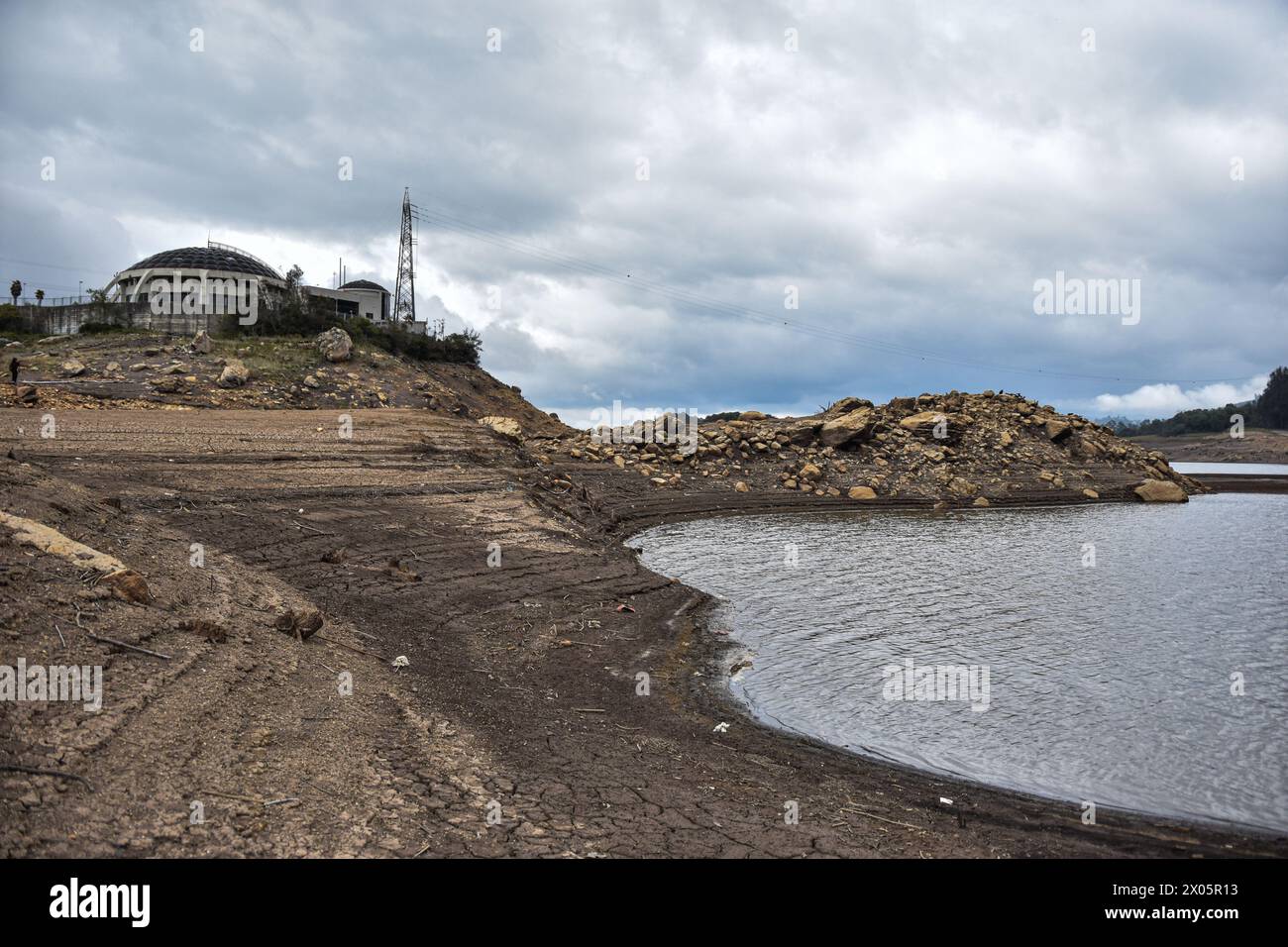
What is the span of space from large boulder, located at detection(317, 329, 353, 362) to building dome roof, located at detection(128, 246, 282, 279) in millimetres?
18727

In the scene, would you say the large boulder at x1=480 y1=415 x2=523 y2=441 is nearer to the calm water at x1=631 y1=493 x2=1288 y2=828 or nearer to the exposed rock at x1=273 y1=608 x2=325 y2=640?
the calm water at x1=631 y1=493 x2=1288 y2=828

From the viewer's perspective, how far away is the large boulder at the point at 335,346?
40625mm

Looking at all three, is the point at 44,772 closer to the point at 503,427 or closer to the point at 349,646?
the point at 349,646

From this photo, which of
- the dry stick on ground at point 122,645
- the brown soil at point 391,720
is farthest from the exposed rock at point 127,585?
the dry stick on ground at point 122,645

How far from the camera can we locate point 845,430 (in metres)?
48.8

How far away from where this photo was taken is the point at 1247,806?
8273mm

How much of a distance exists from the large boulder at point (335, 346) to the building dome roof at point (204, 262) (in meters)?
18.7

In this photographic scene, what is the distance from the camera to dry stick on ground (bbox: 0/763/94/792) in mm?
5812

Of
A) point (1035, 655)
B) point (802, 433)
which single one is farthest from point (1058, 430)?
Result: point (1035, 655)

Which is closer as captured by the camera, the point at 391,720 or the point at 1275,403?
the point at 391,720

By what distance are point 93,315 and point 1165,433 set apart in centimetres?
14964

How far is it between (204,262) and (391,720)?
55.4 m
